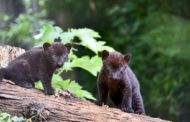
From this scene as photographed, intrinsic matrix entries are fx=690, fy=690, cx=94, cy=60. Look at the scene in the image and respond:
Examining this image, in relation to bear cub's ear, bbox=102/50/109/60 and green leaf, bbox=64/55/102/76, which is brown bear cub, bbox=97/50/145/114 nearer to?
bear cub's ear, bbox=102/50/109/60

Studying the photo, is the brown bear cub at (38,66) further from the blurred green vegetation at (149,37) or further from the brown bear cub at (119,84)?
the blurred green vegetation at (149,37)

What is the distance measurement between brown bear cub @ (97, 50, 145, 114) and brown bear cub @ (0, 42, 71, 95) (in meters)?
0.51

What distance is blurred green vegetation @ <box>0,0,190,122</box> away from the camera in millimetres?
15430

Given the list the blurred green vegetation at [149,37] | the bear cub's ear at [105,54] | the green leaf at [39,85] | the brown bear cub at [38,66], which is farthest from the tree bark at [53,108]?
the blurred green vegetation at [149,37]

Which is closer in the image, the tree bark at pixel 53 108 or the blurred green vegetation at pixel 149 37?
the tree bark at pixel 53 108

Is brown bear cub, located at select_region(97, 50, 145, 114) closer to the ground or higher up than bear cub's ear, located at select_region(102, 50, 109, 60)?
closer to the ground

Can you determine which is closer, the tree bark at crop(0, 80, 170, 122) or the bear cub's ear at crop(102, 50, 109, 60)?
the tree bark at crop(0, 80, 170, 122)

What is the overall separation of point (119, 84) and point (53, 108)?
3.10 ft

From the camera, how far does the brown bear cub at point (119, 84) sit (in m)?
7.96

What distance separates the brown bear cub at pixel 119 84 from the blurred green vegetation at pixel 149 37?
618 centimetres

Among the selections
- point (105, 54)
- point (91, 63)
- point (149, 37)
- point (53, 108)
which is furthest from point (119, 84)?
point (149, 37)

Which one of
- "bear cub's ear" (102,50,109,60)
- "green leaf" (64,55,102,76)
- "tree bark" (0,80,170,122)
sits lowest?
"tree bark" (0,80,170,122)

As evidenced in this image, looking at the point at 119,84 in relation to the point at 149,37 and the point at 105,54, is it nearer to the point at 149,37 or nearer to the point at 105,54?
the point at 105,54

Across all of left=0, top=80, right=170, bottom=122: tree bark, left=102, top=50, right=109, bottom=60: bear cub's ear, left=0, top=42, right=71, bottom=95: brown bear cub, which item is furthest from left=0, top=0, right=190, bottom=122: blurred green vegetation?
left=0, top=80, right=170, bottom=122: tree bark
